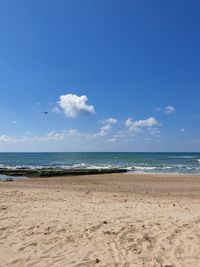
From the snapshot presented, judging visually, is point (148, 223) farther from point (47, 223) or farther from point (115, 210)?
point (47, 223)

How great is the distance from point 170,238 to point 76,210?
3.64 meters

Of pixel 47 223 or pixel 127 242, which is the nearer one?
pixel 127 242

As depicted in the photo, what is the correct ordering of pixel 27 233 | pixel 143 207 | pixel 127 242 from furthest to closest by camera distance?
pixel 143 207 < pixel 27 233 < pixel 127 242

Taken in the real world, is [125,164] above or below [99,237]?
below

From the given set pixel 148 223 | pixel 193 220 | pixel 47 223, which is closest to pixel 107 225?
pixel 148 223

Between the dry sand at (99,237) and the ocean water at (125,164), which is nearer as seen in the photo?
the dry sand at (99,237)

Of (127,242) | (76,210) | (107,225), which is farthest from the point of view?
(76,210)

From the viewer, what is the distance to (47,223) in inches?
297

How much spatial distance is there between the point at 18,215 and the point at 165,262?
15.6ft

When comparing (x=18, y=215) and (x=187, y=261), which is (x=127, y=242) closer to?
(x=187, y=261)

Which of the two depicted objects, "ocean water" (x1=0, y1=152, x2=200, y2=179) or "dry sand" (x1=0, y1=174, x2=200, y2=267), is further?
"ocean water" (x1=0, y1=152, x2=200, y2=179)

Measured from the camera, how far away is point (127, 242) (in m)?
6.14

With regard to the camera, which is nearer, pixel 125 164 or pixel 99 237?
pixel 99 237

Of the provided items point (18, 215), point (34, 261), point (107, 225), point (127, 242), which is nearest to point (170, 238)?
point (127, 242)
